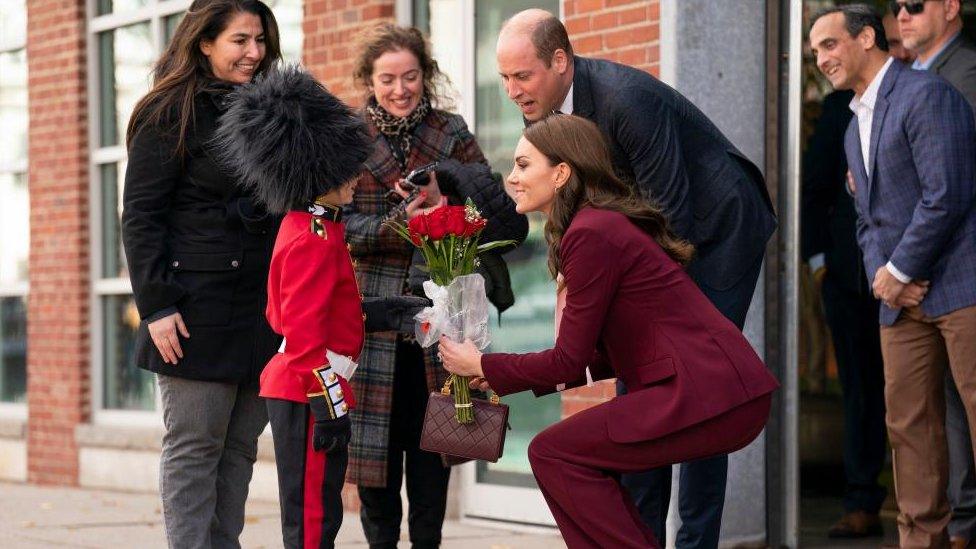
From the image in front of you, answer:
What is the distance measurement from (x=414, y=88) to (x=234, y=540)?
165 centimetres

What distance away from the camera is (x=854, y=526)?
6484 mm

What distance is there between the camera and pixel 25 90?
10.6 metres

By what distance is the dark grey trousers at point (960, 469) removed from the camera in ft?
19.1

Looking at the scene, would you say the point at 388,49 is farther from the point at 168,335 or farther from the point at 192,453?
the point at 192,453

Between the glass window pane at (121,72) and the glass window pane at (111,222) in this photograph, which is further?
the glass window pane at (111,222)

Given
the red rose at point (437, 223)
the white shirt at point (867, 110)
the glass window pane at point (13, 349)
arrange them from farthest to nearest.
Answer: the glass window pane at point (13, 349) → the white shirt at point (867, 110) → the red rose at point (437, 223)

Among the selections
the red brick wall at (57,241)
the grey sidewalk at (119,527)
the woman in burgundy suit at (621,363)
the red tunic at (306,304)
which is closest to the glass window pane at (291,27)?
the red brick wall at (57,241)

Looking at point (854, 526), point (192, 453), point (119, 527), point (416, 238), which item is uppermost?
point (416, 238)

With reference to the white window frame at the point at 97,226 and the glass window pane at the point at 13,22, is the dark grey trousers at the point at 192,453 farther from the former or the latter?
the glass window pane at the point at 13,22

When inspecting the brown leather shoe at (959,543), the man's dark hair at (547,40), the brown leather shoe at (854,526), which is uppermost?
the man's dark hair at (547,40)

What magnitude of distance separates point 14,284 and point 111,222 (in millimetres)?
1321

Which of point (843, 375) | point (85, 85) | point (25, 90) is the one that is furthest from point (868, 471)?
point (25, 90)

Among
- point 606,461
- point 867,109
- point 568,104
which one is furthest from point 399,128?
point 867,109

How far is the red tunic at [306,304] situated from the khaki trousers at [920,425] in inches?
84.9
